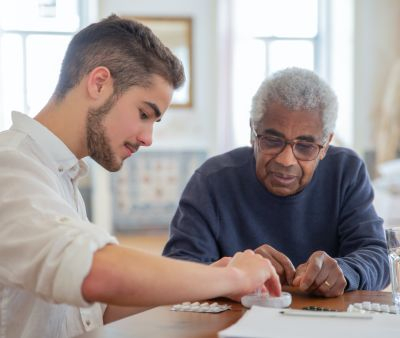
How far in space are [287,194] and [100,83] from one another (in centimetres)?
85

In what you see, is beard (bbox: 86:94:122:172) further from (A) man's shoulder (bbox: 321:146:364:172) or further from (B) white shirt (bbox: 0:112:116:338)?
(A) man's shoulder (bbox: 321:146:364:172)

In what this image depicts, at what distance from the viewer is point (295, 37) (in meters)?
7.27

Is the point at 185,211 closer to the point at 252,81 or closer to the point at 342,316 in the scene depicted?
the point at 342,316

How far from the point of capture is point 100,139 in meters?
1.38

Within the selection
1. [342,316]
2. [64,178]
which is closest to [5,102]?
[64,178]

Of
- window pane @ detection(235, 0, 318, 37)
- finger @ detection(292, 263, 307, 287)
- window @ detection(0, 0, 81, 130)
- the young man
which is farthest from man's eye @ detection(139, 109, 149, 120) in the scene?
window pane @ detection(235, 0, 318, 37)

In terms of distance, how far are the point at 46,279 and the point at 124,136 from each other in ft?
1.47

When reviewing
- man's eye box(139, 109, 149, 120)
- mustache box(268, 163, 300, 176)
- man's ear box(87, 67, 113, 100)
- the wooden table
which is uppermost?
man's ear box(87, 67, 113, 100)

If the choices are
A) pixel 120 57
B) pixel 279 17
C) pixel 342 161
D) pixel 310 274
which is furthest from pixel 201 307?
pixel 279 17

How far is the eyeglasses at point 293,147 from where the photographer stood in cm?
195

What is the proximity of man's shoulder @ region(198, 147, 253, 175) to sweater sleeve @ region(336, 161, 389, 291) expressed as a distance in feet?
1.02

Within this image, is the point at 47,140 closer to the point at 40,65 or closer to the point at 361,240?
the point at 361,240

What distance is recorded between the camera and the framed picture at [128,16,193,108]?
6.75 meters

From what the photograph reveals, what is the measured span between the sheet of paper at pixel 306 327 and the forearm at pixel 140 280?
0.27ft
